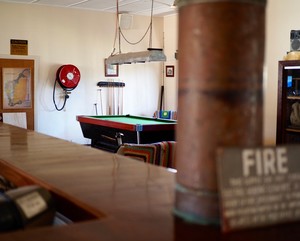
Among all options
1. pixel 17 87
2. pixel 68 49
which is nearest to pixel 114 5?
pixel 68 49

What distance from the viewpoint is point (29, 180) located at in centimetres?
136

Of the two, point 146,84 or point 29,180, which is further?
point 146,84

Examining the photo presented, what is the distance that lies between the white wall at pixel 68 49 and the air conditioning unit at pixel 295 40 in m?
3.67

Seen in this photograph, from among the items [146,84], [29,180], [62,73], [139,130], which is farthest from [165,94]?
[29,180]

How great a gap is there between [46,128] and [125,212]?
24.9 ft

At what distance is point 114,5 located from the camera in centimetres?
811

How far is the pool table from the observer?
620cm

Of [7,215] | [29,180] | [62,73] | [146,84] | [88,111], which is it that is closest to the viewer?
[7,215]

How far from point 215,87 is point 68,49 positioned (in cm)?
784

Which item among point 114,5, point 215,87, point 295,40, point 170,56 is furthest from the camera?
point 170,56

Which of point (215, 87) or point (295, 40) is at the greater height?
point (295, 40)

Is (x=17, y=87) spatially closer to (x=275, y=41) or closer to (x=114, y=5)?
(x=114, y=5)

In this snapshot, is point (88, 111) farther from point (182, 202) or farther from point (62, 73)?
point (182, 202)

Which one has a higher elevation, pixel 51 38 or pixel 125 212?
pixel 51 38
